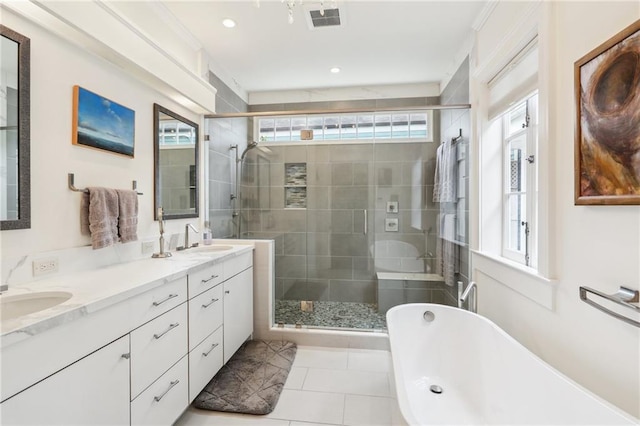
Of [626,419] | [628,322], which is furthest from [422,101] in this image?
[626,419]

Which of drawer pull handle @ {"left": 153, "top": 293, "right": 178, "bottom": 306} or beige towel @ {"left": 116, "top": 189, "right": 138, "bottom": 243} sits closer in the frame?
drawer pull handle @ {"left": 153, "top": 293, "right": 178, "bottom": 306}

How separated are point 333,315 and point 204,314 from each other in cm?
158

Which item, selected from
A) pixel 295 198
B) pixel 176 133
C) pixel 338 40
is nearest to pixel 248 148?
pixel 295 198

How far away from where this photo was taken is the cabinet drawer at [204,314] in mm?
1654

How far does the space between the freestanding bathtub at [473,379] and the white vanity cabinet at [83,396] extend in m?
1.15

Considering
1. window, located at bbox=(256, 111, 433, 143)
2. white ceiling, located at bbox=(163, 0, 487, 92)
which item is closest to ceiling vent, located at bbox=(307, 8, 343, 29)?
white ceiling, located at bbox=(163, 0, 487, 92)

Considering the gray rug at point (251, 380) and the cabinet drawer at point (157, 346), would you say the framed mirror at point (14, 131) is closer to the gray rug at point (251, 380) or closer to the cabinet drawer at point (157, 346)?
the cabinet drawer at point (157, 346)

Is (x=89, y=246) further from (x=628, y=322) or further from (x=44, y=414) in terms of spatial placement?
(x=628, y=322)

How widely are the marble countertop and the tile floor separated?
97 centimetres

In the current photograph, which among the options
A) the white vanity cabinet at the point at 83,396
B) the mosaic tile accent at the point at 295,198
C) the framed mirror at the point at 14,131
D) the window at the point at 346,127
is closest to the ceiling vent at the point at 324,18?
the window at the point at 346,127

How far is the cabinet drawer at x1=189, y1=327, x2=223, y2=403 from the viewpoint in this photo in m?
1.65

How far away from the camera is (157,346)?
1.36 meters

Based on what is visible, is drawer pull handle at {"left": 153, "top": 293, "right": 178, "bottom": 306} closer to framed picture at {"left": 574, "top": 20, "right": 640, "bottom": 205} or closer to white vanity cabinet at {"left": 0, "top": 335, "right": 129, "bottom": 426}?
Result: white vanity cabinet at {"left": 0, "top": 335, "right": 129, "bottom": 426}

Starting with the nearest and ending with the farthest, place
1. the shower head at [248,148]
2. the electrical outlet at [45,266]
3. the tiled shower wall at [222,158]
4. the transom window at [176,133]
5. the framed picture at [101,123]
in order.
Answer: the electrical outlet at [45,266] < the framed picture at [101,123] < the transom window at [176,133] < the tiled shower wall at [222,158] < the shower head at [248,148]
